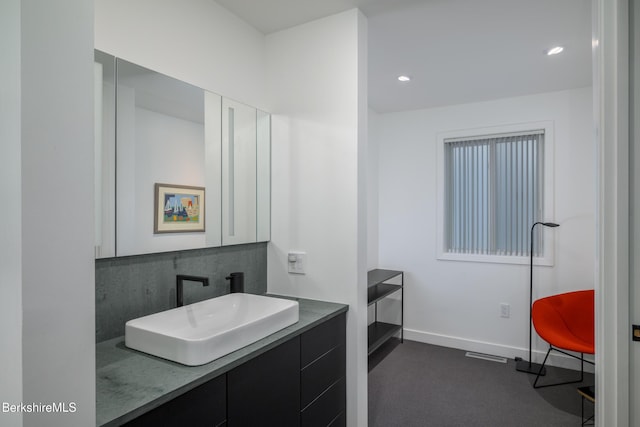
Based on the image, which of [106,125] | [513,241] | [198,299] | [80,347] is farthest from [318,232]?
[513,241]

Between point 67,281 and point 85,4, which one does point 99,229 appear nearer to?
point 67,281

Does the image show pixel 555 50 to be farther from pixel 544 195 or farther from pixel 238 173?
pixel 238 173

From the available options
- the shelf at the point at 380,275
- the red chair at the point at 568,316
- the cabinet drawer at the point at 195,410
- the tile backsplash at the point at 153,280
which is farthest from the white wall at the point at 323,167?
the red chair at the point at 568,316

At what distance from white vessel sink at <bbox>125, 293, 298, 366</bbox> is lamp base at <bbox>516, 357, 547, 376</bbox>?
2614 mm

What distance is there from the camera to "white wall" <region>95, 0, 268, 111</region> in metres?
1.45

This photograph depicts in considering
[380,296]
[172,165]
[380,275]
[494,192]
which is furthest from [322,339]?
[494,192]

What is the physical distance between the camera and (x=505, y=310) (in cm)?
345

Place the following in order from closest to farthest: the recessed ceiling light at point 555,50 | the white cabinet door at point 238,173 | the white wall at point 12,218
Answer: the white wall at point 12,218 → the white cabinet door at point 238,173 → the recessed ceiling light at point 555,50

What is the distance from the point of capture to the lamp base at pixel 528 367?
10.2 feet

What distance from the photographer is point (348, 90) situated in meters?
1.98

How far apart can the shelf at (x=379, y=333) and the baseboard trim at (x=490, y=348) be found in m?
0.41

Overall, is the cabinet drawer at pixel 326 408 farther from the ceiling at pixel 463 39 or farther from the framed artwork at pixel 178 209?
the ceiling at pixel 463 39

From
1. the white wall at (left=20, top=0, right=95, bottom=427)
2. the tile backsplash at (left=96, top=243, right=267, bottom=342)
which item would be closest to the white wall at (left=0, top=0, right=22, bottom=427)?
the white wall at (left=20, top=0, right=95, bottom=427)

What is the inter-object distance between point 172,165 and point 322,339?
114cm
